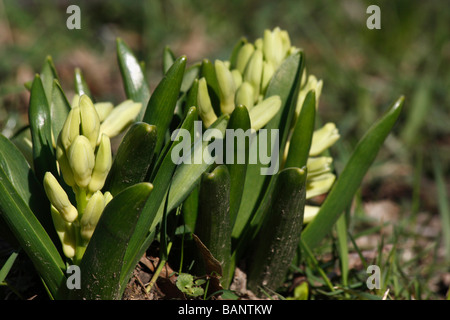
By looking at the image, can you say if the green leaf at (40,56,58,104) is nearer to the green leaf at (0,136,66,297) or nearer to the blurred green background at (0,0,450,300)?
the green leaf at (0,136,66,297)

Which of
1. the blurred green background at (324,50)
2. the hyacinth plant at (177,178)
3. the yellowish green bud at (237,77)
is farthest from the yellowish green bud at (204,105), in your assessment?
Answer: the blurred green background at (324,50)

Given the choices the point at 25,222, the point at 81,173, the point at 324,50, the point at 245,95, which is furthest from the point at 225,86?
the point at 324,50

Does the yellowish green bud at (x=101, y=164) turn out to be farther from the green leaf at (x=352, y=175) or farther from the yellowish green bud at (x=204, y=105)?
the green leaf at (x=352, y=175)

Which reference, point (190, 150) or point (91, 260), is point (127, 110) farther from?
point (91, 260)

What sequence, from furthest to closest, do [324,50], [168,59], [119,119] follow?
[324,50] → [168,59] → [119,119]

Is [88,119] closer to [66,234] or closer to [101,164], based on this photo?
[101,164]

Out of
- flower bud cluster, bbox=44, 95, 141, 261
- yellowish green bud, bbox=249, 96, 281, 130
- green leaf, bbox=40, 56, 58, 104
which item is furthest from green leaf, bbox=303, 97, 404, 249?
green leaf, bbox=40, 56, 58, 104

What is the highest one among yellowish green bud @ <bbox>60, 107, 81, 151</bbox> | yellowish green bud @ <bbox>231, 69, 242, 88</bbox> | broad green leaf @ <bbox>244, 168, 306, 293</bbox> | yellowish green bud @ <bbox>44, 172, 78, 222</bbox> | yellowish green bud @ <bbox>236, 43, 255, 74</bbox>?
yellowish green bud @ <bbox>236, 43, 255, 74</bbox>
